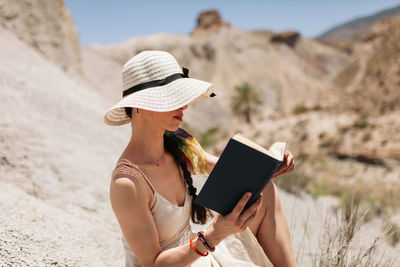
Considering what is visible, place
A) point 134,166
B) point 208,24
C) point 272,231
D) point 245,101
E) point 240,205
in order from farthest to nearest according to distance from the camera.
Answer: point 208,24 → point 245,101 → point 272,231 → point 134,166 → point 240,205

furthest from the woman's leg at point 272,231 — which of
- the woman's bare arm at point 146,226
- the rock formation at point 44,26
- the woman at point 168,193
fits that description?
the rock formation at point 44,26

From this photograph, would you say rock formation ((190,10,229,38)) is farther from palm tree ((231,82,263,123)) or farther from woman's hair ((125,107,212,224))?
woman's hair ((125,107,212,224))

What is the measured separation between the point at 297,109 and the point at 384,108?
552 centimetres

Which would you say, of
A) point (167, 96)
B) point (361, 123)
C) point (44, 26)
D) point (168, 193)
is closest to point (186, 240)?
point (168, 193)

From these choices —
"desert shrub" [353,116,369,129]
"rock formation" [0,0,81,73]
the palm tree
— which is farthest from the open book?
the palm tree

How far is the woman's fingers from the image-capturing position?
51.9 inches

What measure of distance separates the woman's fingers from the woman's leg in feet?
1.69

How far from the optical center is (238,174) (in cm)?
136

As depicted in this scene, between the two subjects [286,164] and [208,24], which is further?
[208,24]

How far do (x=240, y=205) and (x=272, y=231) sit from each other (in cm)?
62

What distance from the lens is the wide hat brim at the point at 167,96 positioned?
4.88 feet

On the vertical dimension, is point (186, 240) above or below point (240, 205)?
below

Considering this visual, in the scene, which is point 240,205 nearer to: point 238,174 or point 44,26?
point 238,174

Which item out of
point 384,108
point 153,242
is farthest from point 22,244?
point 384,108
